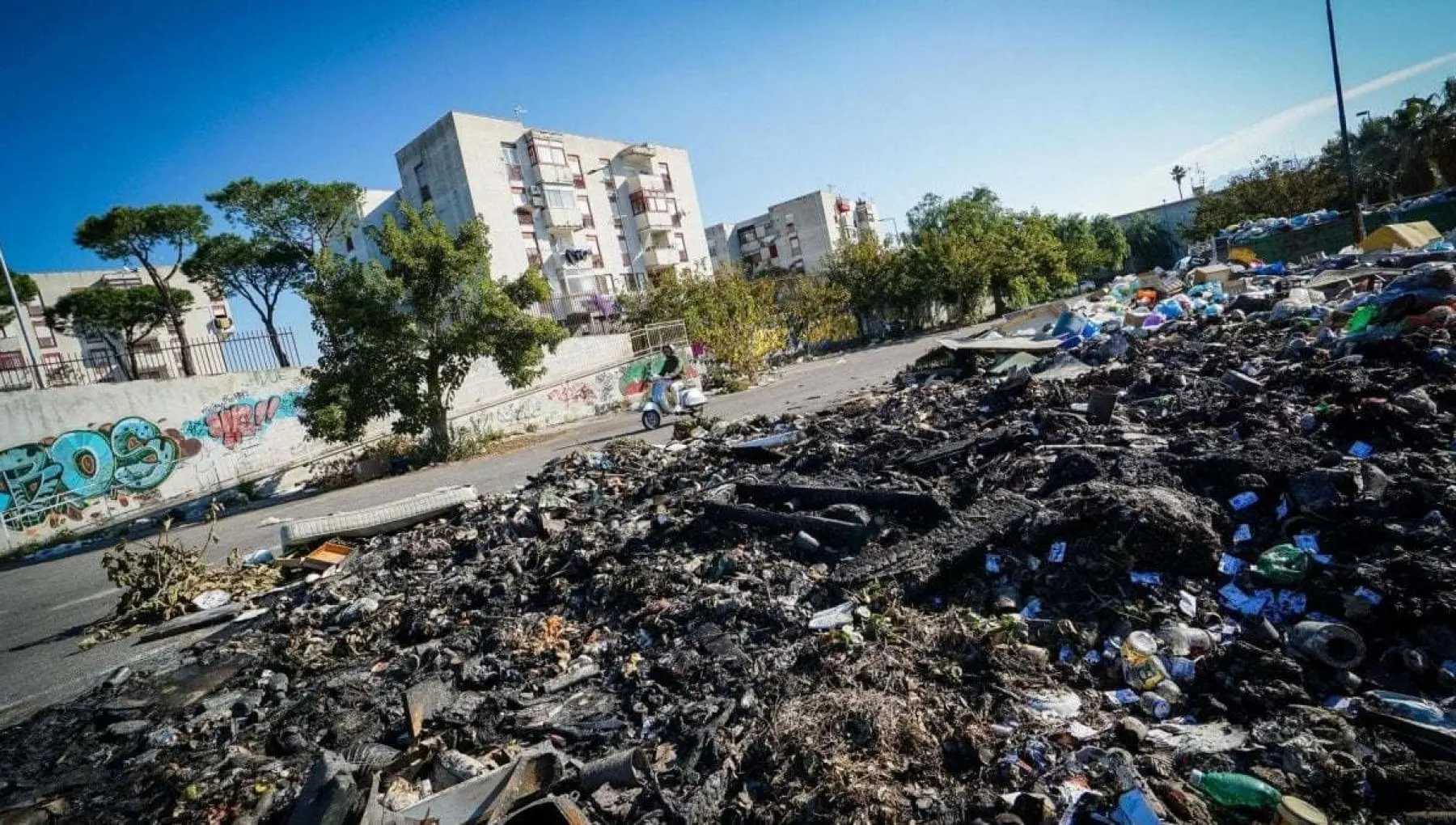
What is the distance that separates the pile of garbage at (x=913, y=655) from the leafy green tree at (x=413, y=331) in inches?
345

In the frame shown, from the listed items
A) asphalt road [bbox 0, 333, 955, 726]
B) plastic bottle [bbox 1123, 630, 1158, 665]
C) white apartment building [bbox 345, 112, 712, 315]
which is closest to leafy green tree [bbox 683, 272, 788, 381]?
asphalt road [bbox 0, 333, 955, 726]

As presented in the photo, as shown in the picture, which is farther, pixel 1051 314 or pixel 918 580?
pixel 1051 314

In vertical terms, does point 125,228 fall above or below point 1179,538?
above

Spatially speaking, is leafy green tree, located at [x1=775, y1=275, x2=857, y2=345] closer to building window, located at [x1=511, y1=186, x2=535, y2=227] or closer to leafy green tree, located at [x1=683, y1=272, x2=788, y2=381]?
leafy green tree, located at [x1=683, y1=272, x2=788, y2=381]

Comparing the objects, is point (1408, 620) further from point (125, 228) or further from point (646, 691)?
point (125, 228)

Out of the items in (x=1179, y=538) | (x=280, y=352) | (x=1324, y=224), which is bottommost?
(x=1179, y=538)

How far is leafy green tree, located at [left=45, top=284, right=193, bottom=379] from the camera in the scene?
28359 mm

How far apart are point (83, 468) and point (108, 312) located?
68.0 feet

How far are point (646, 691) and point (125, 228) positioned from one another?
35.3m

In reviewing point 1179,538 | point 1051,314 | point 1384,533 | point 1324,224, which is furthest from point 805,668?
point 1324,224

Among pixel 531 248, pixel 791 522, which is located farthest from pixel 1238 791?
pixel 531 248

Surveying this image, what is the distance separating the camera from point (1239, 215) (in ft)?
115

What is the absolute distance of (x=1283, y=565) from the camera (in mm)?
3176

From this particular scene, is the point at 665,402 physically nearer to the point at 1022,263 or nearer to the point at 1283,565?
the point at 1283,565
